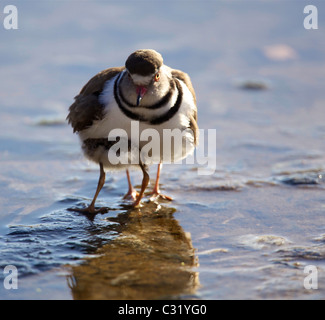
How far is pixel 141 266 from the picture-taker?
4445 mm

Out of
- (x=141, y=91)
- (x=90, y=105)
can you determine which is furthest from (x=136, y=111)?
(x=90, y=105)

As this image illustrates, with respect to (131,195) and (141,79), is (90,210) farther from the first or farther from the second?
(141,79)

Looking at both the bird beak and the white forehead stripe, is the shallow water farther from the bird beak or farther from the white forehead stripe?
the white forehead stripe

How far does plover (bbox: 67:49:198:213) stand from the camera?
17.0ft

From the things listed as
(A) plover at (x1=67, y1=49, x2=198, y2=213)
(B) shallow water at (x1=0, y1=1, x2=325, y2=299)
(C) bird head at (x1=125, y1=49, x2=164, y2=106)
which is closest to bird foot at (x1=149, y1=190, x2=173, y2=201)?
(B) shallow water at (x1=0, y1=1, x2=325, y2=299)

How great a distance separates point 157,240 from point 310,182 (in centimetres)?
202

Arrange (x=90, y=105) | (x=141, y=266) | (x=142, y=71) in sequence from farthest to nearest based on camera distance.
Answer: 1. (x=90, y=105)
2. (x=142, y=71)
3. (x=141, y=266)

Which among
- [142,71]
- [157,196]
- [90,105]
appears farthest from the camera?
[157,196]

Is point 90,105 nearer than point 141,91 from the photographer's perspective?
No

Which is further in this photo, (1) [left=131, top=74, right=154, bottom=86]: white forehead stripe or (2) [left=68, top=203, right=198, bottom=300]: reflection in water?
(1) [left=131, top=74, right=154, bottom=86]: white forehead stripe

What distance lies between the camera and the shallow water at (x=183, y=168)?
4.36m

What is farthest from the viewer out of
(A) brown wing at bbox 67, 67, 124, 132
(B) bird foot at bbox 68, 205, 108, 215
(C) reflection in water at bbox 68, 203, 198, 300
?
(B) bird foot at bbox 68, 205, 108, 215

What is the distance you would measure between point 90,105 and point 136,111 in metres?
0.51

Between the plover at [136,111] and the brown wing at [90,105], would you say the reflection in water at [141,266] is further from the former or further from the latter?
the brown wing at [90,105]
